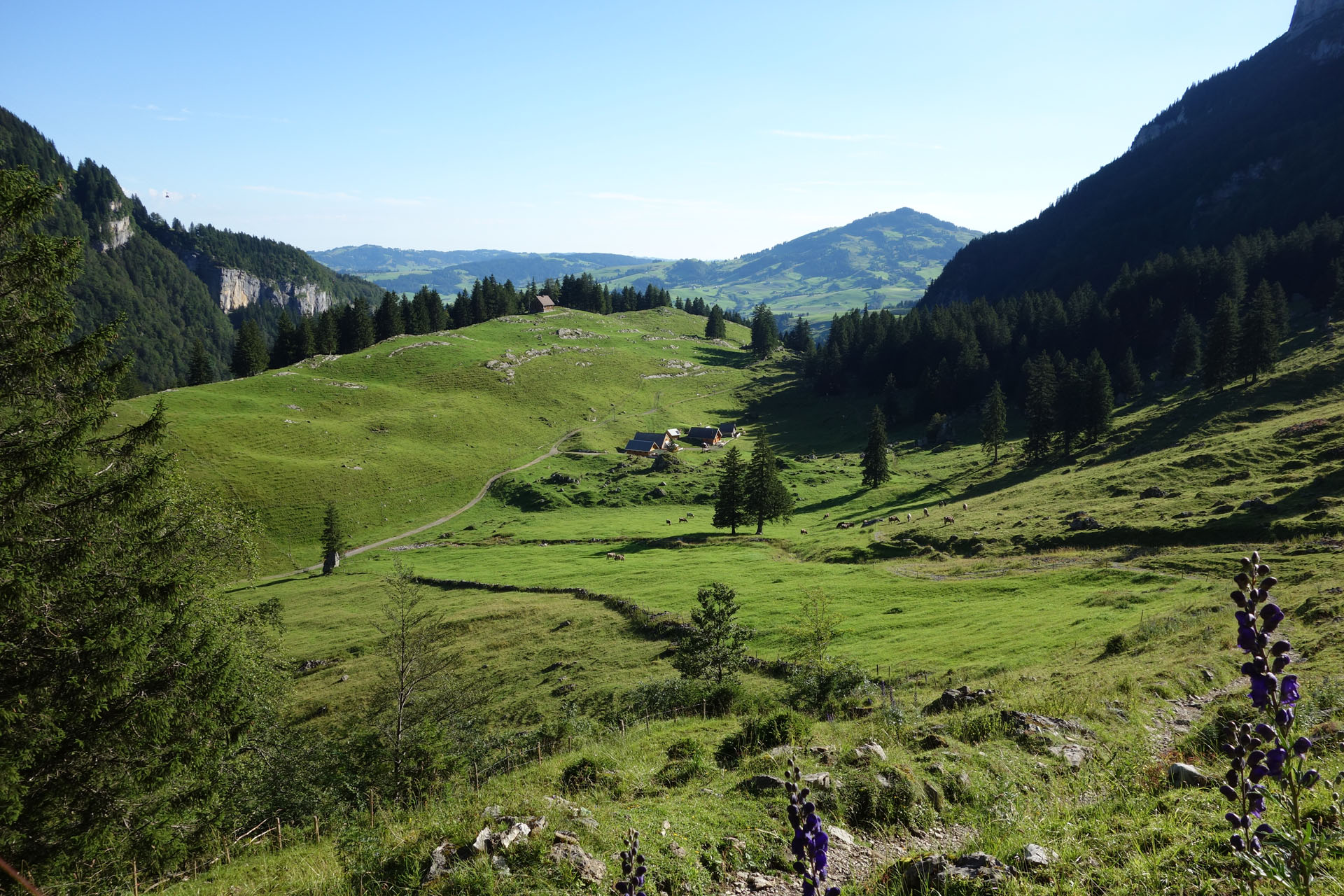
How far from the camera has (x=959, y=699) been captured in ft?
76.8

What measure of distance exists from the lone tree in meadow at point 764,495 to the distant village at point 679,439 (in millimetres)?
47614

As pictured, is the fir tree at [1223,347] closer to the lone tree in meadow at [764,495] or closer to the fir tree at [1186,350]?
the fir tree at [1186,350]

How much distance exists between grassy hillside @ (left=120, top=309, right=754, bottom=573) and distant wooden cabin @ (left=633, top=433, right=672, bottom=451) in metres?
5.95

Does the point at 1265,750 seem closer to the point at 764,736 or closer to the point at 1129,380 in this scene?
the point at 764,736

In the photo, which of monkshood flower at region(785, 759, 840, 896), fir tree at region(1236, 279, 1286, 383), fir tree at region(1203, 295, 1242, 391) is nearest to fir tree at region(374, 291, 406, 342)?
fir tree at region(1203, 295, 1242, 391)

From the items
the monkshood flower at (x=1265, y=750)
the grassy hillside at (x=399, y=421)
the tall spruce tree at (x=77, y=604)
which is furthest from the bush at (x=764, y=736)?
the grassy hillside at (x=399, y=421)

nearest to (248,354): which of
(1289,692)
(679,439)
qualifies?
(679,439)

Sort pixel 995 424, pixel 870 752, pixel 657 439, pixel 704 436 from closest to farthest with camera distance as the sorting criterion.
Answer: pixel 870 752
pixel 995 424
pixel 657 439
pixel 704 436

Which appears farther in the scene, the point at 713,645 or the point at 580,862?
the point at 713,645

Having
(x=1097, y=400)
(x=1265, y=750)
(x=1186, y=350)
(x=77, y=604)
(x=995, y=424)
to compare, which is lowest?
(x=995, y=424)

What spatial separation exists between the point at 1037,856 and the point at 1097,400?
113720mm

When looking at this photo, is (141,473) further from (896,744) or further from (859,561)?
(859,561)

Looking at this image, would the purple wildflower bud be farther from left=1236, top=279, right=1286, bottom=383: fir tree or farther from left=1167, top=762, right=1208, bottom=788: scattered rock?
left=1236, top=279, right=1286, bottom=383: fir tree

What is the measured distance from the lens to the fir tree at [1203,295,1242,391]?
102875 millimetres
